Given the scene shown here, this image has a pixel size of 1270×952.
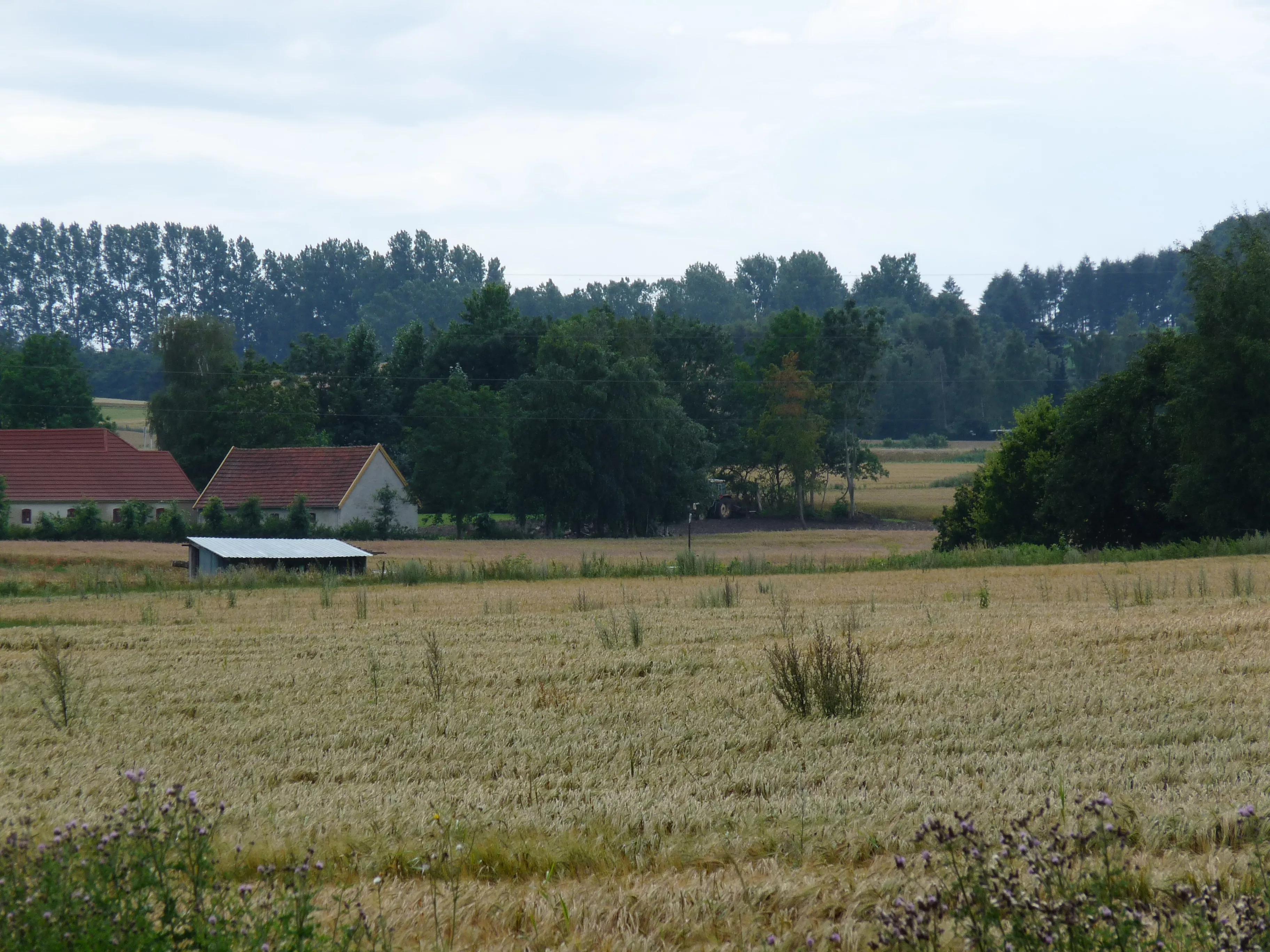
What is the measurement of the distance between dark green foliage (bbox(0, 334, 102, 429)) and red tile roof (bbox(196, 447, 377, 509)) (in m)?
21.8

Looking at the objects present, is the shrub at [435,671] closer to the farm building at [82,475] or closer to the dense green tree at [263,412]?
the farm building at [82,475]

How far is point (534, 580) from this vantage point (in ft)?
119

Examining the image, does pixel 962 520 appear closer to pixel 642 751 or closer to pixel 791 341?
pixel 642 751

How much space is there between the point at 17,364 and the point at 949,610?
8795cm

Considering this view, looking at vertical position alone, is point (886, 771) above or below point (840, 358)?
below

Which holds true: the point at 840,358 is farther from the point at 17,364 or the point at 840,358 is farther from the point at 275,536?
the point at 17,364

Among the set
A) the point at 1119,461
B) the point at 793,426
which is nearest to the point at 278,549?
the point at 1119,461

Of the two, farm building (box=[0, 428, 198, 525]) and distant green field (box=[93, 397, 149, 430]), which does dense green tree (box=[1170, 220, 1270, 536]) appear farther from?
distant green field (box=[93, 397, 149, 430])

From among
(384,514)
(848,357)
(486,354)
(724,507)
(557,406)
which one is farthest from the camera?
(848,357)

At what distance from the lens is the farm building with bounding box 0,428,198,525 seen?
7569cm

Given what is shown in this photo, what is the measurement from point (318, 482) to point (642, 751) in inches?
2675

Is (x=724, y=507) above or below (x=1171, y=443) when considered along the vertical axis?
below

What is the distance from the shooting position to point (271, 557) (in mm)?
42344

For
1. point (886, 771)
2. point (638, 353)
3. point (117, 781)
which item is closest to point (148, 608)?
point (117, 781)
